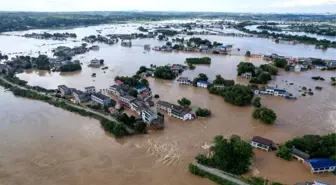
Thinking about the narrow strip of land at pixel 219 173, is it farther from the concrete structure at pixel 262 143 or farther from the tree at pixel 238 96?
the tree at pixel 238 96

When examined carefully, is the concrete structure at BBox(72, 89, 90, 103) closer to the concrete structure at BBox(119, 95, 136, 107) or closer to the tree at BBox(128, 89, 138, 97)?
the concrete structure at BBox(119, 95, 136, 107)

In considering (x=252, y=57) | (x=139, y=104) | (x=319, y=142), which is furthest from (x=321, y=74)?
(x=139, y=104)

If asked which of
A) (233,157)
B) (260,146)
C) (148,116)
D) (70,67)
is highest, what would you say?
(70,67)

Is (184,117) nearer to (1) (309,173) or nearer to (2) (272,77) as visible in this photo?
(1) (309,173)

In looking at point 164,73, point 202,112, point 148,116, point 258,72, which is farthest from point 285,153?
point 164,73

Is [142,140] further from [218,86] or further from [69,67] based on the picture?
[69,67]

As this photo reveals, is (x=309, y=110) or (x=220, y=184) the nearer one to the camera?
(x=220, y=184)
